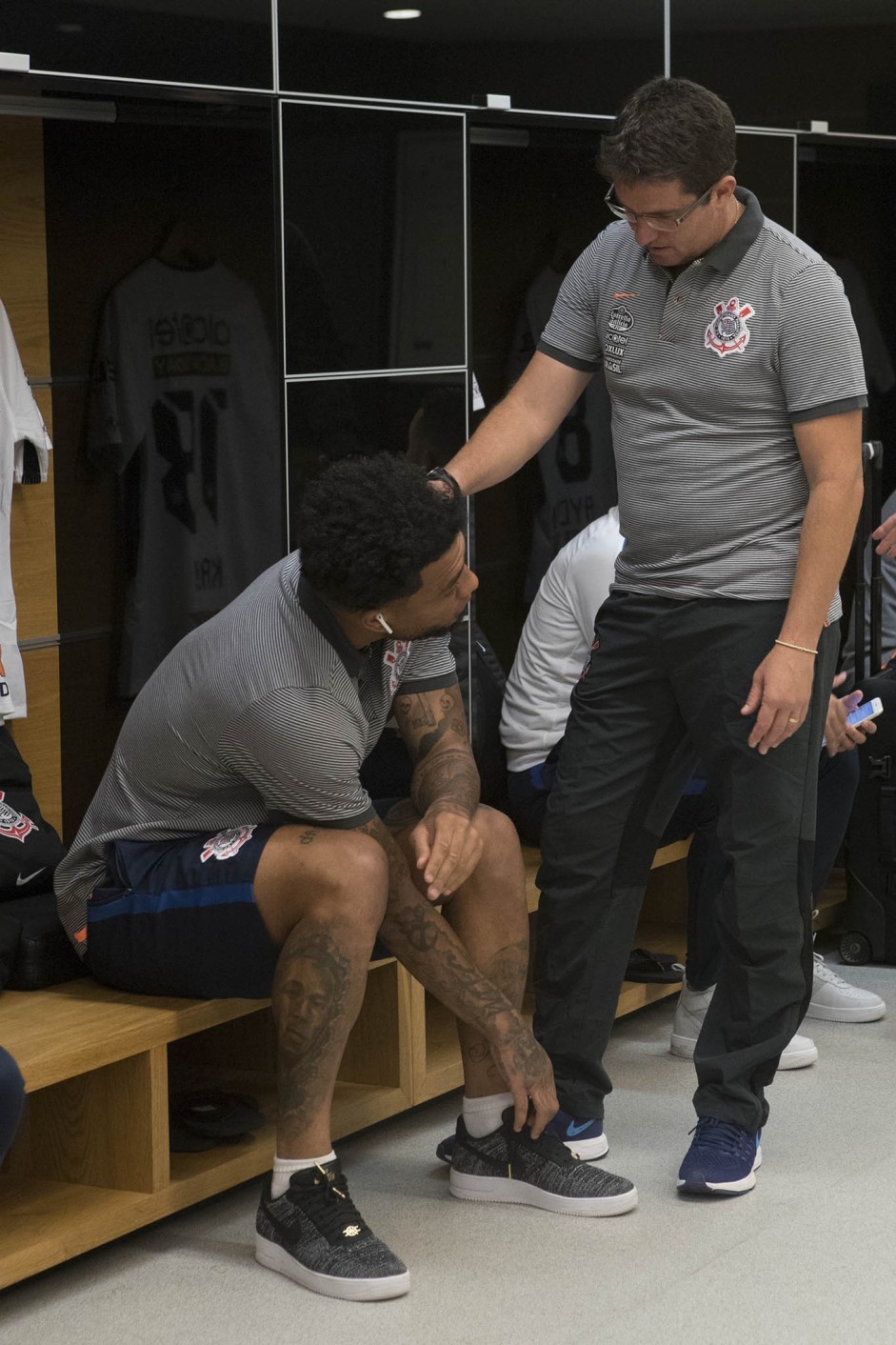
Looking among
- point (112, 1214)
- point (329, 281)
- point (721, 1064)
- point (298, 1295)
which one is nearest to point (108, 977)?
point (112, 1214)

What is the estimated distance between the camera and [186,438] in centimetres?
332

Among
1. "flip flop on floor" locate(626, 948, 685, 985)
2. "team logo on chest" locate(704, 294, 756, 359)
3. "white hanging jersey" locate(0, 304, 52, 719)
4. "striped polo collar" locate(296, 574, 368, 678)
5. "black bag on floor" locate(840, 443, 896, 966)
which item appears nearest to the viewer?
"striped polo collar" locate(296, 574, 368, 678)

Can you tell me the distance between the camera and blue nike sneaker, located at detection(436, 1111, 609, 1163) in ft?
8.66

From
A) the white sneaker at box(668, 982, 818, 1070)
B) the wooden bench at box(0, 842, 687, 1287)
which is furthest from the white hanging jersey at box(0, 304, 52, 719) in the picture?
the white sneaker at box(668, 982, 818, 1070)

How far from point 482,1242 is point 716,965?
0.91m

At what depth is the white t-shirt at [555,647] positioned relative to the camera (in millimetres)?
3230

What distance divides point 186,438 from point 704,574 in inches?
45.5

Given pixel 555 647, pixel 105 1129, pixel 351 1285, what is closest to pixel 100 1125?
pixel 105 1129

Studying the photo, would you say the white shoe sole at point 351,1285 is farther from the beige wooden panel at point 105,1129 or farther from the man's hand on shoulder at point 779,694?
the man's hand on shoulder at point 779,694

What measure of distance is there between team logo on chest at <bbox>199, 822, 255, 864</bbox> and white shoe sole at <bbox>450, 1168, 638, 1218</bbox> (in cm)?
61

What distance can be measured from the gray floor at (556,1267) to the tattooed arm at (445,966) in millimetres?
234

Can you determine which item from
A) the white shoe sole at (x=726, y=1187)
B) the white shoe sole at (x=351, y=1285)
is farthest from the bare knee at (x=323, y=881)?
the white shoe sole at (x=726, y=1187)

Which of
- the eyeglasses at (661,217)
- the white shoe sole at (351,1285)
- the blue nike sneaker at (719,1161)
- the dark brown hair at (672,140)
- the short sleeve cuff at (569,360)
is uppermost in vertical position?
the dark brown hair at (672,140)

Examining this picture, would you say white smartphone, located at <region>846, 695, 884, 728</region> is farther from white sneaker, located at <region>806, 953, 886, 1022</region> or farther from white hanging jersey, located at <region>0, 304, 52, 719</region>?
white hanging jersey, located at <region>0, 304, 52, 719</region>
